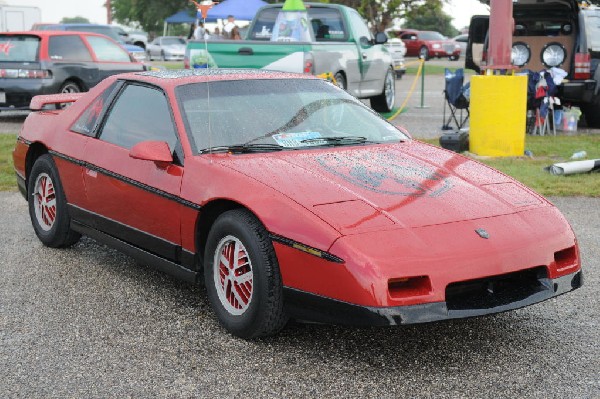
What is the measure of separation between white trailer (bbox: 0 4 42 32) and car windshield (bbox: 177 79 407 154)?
89.1 ft

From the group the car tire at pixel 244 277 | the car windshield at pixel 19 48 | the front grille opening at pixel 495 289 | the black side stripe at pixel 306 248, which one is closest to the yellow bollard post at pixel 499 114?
the front grille opening at pixel 495 289

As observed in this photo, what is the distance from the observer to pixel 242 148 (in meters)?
4.87

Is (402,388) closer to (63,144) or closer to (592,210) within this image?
(63,144)

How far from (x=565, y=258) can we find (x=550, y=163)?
20.4ft

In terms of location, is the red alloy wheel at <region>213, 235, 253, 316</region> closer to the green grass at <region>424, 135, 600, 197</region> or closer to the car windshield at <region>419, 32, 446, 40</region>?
the green grass at <region>424, 135, 600, 197</region>

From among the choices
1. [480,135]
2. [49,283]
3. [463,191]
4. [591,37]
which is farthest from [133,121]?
[591,37]

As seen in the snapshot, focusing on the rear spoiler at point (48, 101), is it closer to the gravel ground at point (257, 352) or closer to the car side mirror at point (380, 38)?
the gravel ground at point (257, 352)

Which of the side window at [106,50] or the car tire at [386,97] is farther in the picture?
the car tire at [386,97]

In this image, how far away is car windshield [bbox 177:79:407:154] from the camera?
497cm

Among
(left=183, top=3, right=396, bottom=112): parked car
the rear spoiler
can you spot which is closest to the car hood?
the rear spoiler

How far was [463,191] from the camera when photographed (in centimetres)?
454

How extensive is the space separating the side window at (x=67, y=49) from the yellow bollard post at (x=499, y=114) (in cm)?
793

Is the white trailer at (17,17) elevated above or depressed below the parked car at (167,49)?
above

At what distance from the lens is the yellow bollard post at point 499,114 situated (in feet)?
34.0
